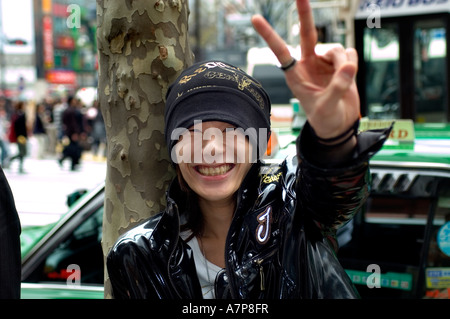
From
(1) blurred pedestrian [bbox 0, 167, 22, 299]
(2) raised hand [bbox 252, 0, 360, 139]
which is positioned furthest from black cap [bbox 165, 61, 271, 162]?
(1) blurred pedestrian [bbox 0, 167, 22, 299]

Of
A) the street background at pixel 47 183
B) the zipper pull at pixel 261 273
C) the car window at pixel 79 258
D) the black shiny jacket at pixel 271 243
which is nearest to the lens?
the black shiny jacket at pixel 271 243

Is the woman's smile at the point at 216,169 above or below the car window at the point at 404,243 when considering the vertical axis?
above

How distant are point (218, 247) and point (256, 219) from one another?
184 mm

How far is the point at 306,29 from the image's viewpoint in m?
1.27

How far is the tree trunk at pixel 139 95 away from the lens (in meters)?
2.09

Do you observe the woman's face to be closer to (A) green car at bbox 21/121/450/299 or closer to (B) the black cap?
(B) the black cap

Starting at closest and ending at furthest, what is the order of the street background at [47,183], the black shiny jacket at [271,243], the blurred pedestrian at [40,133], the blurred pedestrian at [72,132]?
the black shiny jacket at [271,243] → the street background at [47,183] → the blurred pedestrian at [72,132] → the blurred pedestrian at [40,133]

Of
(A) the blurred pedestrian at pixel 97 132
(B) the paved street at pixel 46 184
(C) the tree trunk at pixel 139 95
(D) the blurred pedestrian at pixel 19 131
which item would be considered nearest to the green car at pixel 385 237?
(C) the tree trunk at pixel 139 95

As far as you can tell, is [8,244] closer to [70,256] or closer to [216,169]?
[216,169]

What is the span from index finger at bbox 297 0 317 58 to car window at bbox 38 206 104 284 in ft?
7.03

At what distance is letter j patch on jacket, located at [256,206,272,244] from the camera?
1.51 m

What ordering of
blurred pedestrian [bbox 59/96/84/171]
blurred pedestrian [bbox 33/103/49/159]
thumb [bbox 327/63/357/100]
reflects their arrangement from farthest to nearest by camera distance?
blurred pedestrian [bbox 33/103/49/159] → blurred pedestrian [bbox 59/96/84/171] → thumb [bbox 327/63/357/100]

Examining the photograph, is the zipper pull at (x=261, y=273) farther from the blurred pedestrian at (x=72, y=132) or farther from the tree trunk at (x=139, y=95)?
the blurred pedestrian at (x=72, y=132)
